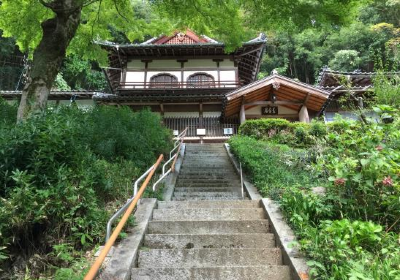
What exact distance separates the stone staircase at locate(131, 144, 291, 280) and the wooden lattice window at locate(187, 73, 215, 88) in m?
13.6

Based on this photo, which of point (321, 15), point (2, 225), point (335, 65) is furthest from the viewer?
point (335, 65)

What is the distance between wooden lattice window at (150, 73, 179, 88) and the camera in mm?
18266

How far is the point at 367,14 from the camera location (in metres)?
31.9

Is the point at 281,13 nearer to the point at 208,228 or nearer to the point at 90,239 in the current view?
the point at 208,228

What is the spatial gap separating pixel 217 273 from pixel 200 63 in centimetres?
1676

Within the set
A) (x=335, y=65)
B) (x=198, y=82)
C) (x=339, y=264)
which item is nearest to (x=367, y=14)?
(x=335, y=65)

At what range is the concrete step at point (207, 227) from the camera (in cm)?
438

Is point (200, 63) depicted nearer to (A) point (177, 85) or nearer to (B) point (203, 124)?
(A) point (177, 85)

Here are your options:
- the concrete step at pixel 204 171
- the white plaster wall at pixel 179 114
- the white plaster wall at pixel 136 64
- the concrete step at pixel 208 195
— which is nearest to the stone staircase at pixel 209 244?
the concrete step at pixel 208 195

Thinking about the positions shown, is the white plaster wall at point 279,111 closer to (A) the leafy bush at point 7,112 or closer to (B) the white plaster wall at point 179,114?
(B) the white plaster wall at point 179,114

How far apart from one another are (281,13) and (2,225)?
7300mm

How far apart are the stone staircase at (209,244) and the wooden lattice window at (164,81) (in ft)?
45.2

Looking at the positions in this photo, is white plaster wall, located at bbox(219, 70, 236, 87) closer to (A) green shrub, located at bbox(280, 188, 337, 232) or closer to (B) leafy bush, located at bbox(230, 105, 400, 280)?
(B) leafy bush, located at bbox(230, 105, 400, 280)

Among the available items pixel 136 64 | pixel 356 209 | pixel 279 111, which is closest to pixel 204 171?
pixel 356 209
